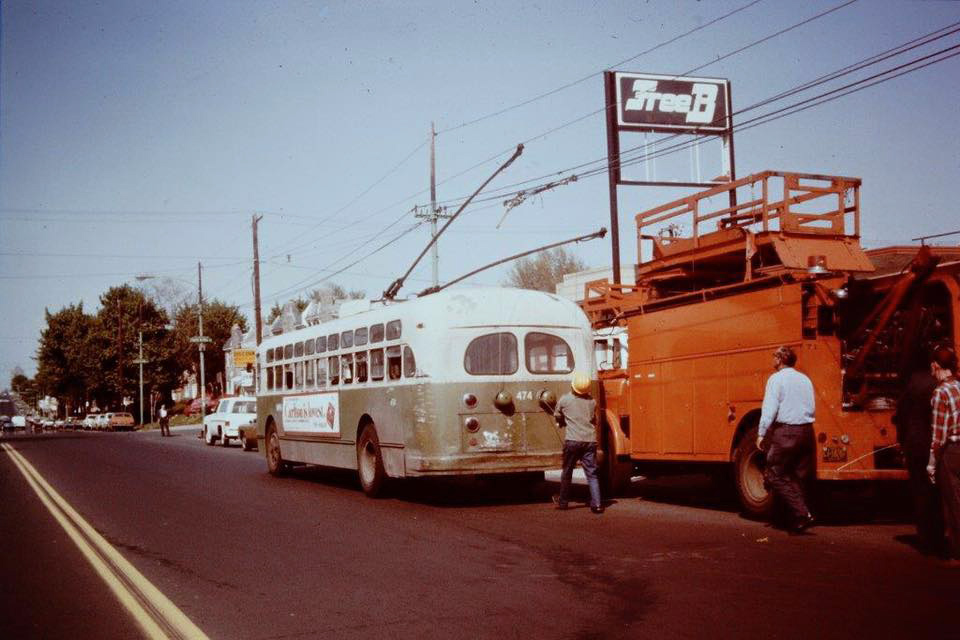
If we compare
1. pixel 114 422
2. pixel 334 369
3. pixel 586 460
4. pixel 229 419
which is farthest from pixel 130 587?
pixel 114 422

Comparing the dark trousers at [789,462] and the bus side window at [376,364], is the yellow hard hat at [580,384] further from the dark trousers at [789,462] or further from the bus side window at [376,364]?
the bus side window at [376,364]

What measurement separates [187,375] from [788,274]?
107049 mm

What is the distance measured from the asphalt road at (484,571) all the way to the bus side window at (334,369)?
2.86 metres

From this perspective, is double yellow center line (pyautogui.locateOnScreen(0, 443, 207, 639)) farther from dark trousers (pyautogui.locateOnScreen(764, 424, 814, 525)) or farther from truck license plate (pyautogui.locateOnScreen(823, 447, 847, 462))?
truck license plate (pyautogui.locateOnScreen(823, 447, 847, 462))

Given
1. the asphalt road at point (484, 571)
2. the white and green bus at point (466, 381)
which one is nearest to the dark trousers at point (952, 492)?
the asphalt road at point (484, 571)

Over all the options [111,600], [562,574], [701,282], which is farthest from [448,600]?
[701,282]

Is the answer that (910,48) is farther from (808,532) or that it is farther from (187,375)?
(187,375)

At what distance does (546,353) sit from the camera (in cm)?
1495

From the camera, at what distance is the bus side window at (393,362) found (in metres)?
15.2

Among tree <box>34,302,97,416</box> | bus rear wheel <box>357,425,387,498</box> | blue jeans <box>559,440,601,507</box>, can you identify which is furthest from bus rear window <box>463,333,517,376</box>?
tree <box>34,302,97,416</box>

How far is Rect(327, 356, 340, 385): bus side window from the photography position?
17.8m

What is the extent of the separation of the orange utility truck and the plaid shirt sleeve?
1.59 metres

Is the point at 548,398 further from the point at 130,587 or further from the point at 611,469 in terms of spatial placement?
the point at 130,587

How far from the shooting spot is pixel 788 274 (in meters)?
11.5
